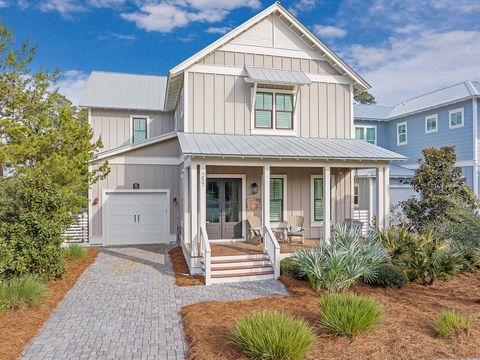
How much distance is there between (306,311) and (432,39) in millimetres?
16579

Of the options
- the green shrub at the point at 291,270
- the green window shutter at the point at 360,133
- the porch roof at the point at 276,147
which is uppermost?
the green window shutter at the point at 360,133

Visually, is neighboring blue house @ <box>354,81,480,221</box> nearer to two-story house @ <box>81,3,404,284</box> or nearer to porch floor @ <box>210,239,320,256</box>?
two-story house @ <box>81,3,404,284</box>

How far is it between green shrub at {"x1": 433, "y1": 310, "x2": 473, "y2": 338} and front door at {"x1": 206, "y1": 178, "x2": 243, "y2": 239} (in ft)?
25.3

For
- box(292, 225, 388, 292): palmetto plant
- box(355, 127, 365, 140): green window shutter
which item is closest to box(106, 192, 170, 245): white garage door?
box(292, 225, 388, 292): palmetto plant

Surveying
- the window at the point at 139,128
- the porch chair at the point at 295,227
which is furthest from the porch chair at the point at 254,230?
the window at the point at 139,128

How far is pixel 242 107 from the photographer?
1235 centimetres

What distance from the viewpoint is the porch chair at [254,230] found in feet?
38.8

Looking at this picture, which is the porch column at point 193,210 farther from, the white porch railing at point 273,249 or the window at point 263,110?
the window at point 263,110

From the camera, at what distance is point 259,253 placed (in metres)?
10.2

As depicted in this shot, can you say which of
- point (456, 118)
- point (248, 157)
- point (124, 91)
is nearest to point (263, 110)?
point (248, 157)

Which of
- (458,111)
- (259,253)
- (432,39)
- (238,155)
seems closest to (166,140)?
(238,155)

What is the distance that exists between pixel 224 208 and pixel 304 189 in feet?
11.1

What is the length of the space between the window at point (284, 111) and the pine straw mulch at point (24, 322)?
349 inches

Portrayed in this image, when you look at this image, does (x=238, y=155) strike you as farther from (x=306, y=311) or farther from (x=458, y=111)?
(x=458, y=111)
